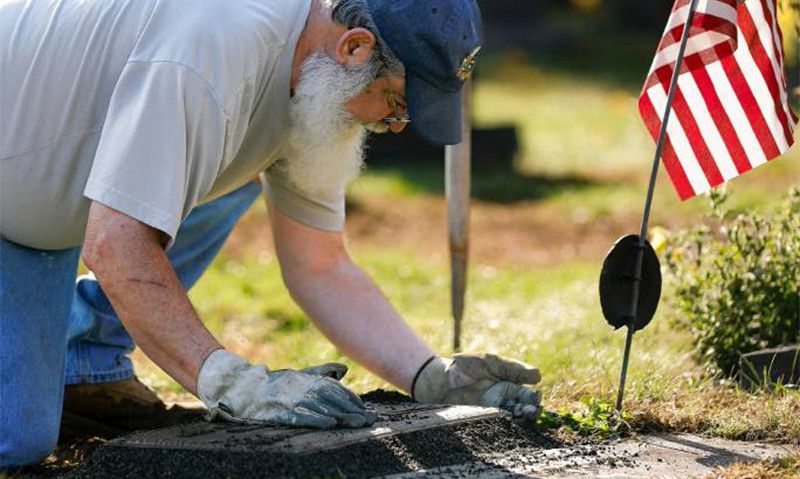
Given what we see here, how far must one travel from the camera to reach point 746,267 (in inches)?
182

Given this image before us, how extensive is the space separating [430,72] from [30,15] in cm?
114

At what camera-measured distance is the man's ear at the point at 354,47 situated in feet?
11.8

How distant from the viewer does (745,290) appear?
15.1 feet

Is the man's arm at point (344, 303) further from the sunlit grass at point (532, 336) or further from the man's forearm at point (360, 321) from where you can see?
the sunlit grass at point (532, 336)

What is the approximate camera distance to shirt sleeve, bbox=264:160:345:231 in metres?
4.18

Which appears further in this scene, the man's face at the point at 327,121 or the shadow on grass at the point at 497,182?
the shadow on grass at the point at 497,182

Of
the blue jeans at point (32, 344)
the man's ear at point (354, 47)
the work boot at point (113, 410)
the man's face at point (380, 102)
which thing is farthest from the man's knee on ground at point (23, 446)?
the man's ear at point (354, 47)

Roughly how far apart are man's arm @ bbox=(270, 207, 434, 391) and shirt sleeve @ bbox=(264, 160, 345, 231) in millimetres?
26

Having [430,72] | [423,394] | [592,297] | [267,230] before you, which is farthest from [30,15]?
[267,230]

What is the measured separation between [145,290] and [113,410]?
1.36m

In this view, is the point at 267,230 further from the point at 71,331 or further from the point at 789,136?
the point at 789,136

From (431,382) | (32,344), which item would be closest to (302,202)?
(431,382)

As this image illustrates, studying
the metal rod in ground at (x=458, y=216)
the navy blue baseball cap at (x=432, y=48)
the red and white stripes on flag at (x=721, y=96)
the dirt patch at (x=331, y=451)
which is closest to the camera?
the dirt patch at (x=331, y=451)

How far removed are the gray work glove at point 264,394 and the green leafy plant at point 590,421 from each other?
2.41 ft
